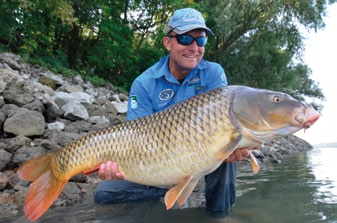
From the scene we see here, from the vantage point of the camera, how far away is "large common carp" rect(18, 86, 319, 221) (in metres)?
2.01

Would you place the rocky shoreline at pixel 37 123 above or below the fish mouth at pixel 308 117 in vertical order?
below

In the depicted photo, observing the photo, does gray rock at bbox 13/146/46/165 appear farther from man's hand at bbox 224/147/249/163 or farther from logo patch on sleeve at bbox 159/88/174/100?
man's hand at bbox 224/147/249/163

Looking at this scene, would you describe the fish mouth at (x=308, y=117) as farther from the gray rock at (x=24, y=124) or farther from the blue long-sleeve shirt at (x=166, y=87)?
the gray rock at (x=24, y=124)

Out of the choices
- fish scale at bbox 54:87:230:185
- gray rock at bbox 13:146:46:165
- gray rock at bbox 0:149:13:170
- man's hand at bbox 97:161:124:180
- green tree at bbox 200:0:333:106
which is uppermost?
green tree at bbox 200:0:333:106

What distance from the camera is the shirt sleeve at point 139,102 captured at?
10.3 ft

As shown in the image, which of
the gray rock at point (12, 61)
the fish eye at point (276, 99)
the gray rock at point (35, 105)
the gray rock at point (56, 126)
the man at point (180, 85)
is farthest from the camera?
the gray rock at point (12, 61)

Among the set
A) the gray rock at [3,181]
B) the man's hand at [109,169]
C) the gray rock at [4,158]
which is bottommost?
the gray rock at [3,181]

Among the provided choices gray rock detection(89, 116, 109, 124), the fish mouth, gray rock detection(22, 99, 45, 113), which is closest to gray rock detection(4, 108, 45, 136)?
gray rock detection(22, 99, 45, 113)

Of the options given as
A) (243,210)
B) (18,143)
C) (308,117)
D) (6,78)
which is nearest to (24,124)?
(18,143)

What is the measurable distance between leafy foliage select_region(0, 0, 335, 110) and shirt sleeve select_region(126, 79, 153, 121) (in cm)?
881

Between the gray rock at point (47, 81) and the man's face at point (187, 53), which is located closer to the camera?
the man's face at point (187, 53)

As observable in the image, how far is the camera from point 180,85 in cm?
316

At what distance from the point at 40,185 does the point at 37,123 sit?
313 centimetres

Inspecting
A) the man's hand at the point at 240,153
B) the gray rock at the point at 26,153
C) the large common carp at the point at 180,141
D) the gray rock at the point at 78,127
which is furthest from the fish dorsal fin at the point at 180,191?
the gray rock at the point at 78,127
